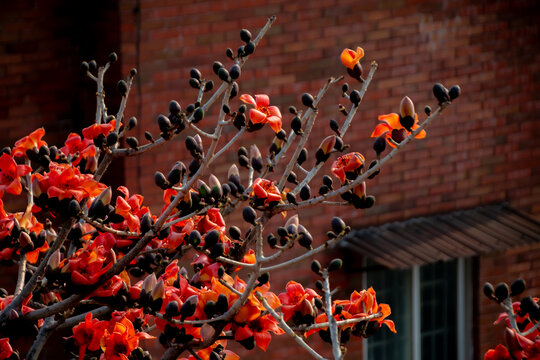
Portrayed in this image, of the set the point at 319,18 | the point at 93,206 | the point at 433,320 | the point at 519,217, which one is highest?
the point at 319,18

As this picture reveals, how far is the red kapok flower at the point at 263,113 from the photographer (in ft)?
10.6

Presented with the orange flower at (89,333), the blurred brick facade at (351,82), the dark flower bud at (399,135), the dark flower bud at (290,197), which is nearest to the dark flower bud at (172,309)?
the orange flower at (89,333)

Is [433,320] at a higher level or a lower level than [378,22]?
lower

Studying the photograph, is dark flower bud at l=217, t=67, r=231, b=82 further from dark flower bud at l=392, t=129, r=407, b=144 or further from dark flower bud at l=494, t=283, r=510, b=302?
dark flower bud at l=494, t=283, r=510, b=302

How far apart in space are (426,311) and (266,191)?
187 inches

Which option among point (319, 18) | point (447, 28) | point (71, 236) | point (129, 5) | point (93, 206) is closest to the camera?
point (93, 206)

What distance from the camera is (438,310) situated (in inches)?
300

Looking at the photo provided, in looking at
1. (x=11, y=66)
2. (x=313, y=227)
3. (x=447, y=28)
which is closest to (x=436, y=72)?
(x=447, y=28)

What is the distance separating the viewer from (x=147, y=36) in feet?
19.5

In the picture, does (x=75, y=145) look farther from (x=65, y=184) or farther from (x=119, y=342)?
(x=119, y=342)

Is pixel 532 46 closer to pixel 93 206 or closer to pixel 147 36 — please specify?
pixel 147 36

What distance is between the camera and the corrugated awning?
6.77 meters

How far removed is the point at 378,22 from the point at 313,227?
1483 millimetres

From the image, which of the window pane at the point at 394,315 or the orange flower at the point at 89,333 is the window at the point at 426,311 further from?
the orange flower at the point at 89,333
